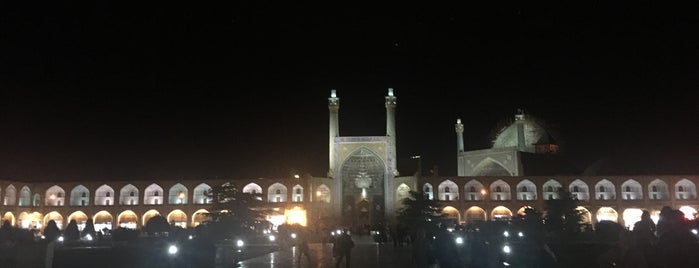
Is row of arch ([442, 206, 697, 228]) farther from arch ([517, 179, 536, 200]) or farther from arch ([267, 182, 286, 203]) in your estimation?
arch ([267, 182, 286, 203])

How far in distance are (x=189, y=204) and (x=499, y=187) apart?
23.5 metres

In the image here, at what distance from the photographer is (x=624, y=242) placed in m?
6.43

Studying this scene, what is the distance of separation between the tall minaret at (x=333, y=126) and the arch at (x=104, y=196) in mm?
16652

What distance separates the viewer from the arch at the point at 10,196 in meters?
41.1

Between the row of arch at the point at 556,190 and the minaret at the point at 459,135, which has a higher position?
the minaret at the point at 459,135

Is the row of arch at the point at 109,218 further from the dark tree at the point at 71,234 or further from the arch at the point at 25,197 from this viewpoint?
the dark tree at the point at 71,234

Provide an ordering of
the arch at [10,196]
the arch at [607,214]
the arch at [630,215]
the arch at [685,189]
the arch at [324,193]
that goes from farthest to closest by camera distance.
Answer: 1. the arch at [324,193]
2. the arch at [607,214]
3. the arch at [630,215]
4. the arch at [685,189]
5. the arch at [10,196]

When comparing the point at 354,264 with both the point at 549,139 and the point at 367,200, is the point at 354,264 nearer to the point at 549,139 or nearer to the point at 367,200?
the point at 367,200

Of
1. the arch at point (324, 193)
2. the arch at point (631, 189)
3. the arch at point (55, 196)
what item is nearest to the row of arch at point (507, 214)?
the arch at point (631, 189)

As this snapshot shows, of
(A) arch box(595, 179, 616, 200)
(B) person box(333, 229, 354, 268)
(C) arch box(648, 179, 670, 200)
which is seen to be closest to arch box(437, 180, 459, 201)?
(A) arch box(595, 179, 616, 200)

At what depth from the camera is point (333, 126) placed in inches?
1902

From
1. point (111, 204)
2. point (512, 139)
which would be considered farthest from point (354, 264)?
point (512, 139)

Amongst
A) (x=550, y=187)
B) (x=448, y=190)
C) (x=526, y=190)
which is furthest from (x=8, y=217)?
(x=550, y=187)

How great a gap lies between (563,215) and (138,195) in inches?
1189
